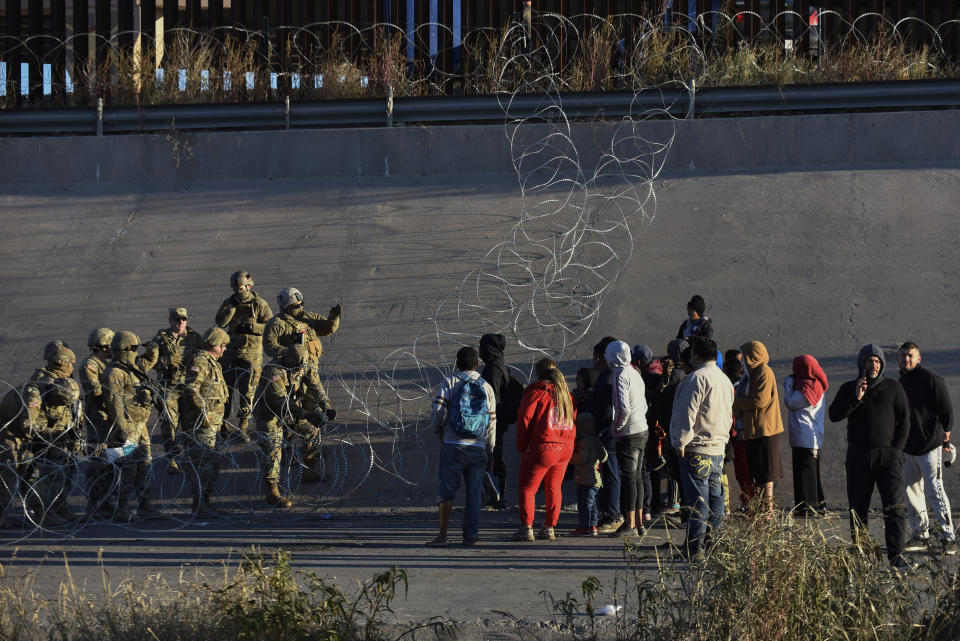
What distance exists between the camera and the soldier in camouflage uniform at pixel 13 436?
366 inches

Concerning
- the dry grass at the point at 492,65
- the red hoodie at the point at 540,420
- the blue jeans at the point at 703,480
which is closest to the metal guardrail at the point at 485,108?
the dry grass at the point at 492,65

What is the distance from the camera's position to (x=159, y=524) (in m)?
9.48

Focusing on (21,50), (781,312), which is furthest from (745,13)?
(21,50)

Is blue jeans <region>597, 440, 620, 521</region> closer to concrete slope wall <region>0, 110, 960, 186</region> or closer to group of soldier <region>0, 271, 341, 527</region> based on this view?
group of soldier <region>0, 271, 341, 527</region>

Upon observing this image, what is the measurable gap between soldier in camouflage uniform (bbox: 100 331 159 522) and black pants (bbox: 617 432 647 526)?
12.5ft

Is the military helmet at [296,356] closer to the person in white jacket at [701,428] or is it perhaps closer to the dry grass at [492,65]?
the person in white jacket at [701,428]

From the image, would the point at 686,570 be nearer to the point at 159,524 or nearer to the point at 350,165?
the point at 159,524

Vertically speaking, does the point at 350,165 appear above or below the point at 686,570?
above

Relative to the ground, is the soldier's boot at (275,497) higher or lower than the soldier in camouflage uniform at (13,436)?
lower

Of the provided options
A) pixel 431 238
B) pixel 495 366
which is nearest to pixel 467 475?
pixel 495 366

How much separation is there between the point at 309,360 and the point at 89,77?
6.73 metres

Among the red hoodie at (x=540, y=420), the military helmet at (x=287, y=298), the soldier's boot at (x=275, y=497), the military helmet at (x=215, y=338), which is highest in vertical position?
the military helmet at (x=287, y=298)

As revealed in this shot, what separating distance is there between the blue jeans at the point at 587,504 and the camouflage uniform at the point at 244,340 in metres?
3.26

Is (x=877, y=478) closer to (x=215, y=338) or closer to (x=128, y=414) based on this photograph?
(x=215, y=338)
